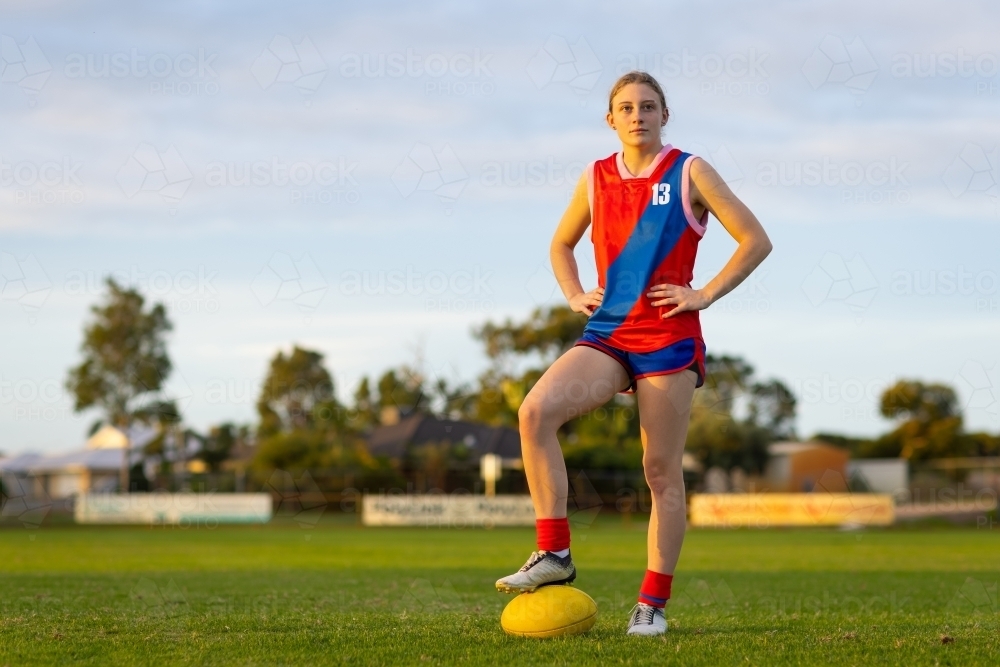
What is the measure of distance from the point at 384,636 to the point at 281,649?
20.7 inches

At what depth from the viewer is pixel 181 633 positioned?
4730mm

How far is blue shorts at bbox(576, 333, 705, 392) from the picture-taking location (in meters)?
4.67

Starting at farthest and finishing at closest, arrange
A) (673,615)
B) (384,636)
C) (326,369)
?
(326,369) < (673,615) < (384,636)

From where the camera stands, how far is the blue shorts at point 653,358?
4672mm

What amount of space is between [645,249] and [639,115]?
0.57m

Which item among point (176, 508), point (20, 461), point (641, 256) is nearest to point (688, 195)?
point (641, 256)

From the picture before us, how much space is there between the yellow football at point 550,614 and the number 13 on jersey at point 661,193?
166 centimetres

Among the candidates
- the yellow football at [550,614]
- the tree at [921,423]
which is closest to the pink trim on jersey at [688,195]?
the yellow football at [550,614]

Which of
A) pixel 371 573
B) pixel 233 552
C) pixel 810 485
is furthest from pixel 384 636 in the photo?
pixel 810 485

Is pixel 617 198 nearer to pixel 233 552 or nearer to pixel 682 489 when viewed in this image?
pixel 682 489

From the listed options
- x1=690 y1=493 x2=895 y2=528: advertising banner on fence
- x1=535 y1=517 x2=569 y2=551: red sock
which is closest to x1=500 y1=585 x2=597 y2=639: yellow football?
x1=535 y1=517 x2=569 y2=551: red sock

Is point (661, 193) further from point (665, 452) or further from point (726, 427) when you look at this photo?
point (726, 427)

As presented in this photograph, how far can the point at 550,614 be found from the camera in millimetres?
4602

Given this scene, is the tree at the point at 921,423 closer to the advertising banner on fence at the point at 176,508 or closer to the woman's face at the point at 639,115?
the advertising banner on fence at the point at 176,508
